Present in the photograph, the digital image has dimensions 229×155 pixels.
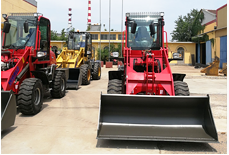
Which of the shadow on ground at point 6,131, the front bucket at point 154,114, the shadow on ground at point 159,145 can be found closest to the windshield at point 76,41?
the shadow on ground at point 6,131

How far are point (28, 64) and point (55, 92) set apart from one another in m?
1.75

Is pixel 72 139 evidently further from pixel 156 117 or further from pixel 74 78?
pixel 74 78

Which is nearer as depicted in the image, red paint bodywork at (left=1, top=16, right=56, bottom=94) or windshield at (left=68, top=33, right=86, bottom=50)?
red paint bodywork at (left=1, top=16, right=56, bottom=94)

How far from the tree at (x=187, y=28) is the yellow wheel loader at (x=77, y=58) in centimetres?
2595

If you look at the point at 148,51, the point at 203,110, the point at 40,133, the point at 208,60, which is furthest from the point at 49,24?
the point at 208,60

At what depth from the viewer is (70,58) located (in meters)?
12.4

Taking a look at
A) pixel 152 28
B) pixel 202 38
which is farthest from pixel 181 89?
pixel 202 38

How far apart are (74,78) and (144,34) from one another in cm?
487

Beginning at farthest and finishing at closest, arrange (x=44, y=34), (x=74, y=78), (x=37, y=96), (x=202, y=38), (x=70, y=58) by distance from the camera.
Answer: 1. (x=202, y=38)
2. (x=70, y=58)
3. (x=74, y=78)
4. (x=44, y=34)
5. (x=37, y=96)

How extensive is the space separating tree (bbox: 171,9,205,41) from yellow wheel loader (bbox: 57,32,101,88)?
25.9m

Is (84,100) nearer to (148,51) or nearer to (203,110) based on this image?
(148,51)

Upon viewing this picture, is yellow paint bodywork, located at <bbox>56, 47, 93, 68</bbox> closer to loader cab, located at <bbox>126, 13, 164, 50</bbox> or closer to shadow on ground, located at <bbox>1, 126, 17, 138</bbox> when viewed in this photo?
loader cab, located at <bbox>126, 13, 164, 50</bbox>


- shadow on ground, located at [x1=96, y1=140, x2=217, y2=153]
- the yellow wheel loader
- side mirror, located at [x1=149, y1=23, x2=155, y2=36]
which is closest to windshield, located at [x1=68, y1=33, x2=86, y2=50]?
the yellow wheel loader

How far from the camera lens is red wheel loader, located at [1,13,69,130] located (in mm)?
5887
